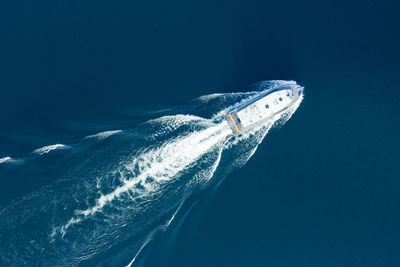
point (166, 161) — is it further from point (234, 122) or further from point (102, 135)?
point (234, 122)

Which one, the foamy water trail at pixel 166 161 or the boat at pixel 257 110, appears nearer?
the foamy water trail at pixel 166 161

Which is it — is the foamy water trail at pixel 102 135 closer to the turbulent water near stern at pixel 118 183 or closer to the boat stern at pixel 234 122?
the turbulent water near stern at pixel 118 183

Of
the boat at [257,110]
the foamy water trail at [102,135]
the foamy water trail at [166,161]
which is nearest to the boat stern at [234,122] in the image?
the boat at [257,110]

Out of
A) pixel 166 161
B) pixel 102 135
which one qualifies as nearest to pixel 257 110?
pixel 166 161

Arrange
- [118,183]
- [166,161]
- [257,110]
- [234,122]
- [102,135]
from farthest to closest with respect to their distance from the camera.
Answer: [257,110] → [234,122] → [166,161] → [118,183] → [102,135]

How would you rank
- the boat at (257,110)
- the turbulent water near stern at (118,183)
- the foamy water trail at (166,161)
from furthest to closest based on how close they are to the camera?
the boat at (257,110)
the foamy water trail at (166,161)
the turbulent water near stern at (118,183)
